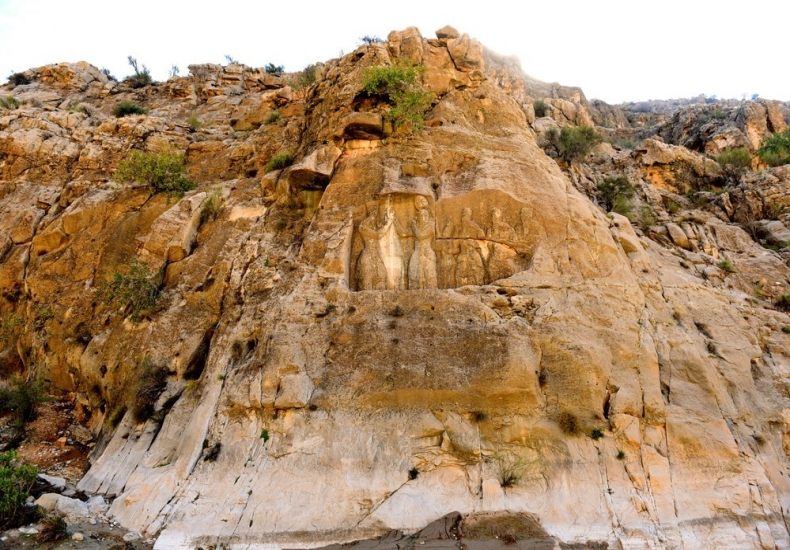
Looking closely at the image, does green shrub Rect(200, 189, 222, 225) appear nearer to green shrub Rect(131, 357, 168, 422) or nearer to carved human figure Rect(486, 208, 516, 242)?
green shrub Rect(131, 357, 168, 422)

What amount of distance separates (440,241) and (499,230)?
1687mm

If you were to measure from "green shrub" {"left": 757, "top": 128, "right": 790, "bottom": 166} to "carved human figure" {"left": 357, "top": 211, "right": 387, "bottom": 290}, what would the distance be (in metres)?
22.3

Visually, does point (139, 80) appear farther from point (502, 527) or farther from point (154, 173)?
point (502, 527)

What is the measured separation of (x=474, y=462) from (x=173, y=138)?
19.7 m

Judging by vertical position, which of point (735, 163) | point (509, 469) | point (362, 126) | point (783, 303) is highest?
point (362, 126)

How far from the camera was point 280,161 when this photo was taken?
1681cm

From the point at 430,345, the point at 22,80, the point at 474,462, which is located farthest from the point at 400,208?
the point at 22,80

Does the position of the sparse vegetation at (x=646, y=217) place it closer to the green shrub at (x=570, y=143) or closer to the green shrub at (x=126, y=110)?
the green shrub at (x=570, y=143)

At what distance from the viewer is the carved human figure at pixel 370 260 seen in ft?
41.8

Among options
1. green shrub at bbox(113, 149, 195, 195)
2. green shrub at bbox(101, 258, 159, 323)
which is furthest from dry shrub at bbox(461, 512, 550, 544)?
green shrub at bbox(113, 149, 195, 195)

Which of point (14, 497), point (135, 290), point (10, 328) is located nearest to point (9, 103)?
point (10, 328)

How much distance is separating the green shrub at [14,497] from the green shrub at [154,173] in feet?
35.2

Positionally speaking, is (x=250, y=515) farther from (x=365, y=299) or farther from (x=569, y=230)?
(x=569, y=230)

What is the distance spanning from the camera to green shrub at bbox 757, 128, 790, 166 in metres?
23.2
